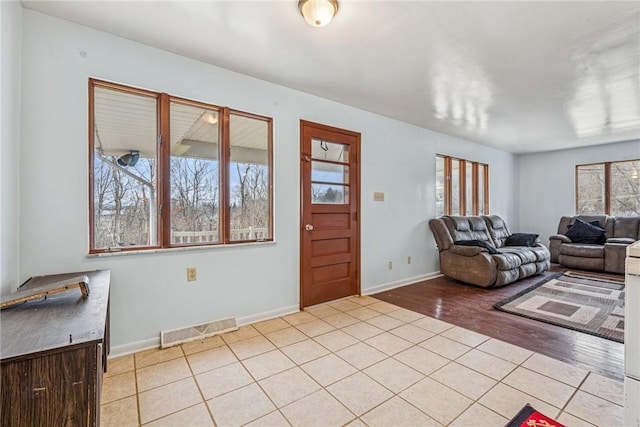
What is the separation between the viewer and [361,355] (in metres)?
2.29

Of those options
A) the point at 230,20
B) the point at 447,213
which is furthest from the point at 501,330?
the point at 230,20

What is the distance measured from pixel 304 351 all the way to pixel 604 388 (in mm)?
1994

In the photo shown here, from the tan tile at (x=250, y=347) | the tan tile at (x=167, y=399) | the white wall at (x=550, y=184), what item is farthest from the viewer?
the white wall at (x=550, y=184)

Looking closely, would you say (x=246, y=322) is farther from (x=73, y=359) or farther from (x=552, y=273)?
(x=552, y=273)

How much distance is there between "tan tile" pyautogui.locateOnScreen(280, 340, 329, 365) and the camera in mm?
2248

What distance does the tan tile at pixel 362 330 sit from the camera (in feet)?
8.71

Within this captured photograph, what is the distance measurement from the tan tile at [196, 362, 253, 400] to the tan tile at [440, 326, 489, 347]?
5.82ft

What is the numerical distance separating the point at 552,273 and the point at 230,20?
5.94m

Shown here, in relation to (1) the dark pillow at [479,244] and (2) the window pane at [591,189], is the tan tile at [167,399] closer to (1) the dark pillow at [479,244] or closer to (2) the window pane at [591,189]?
(1) the dark pillow at [479,244]

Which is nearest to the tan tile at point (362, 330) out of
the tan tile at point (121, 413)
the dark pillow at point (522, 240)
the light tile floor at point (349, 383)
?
the light tile floor at point (349, 383)

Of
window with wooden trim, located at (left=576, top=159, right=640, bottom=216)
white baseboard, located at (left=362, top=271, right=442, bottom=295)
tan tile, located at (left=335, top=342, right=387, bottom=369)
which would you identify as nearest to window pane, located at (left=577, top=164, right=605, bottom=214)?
window with wooden trim, located at (left=576, top=159, right=640, bottom=216)

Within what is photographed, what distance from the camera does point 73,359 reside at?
96 centimetres

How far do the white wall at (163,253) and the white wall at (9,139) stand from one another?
0.28 feet

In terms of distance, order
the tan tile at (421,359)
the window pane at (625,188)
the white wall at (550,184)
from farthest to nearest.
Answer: the white wall at (550,184)
the window pane at (625,188)
the tan tile at (421,359)
